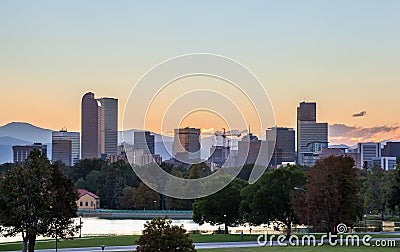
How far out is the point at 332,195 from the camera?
4972cm

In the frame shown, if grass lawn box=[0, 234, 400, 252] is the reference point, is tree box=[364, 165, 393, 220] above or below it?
above

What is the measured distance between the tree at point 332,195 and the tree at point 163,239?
2126cm

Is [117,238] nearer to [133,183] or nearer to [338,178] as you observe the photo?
[338,178]

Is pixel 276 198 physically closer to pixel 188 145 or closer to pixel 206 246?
pixel 206 246

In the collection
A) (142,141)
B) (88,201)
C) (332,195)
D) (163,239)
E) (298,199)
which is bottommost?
(88,201)

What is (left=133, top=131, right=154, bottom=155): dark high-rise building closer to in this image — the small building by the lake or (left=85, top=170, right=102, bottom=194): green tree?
(left=85, top=170, right=102, bottom=194): green tree

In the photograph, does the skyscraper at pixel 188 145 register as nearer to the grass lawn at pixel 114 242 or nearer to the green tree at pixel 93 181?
the green tree at pixel 93 181

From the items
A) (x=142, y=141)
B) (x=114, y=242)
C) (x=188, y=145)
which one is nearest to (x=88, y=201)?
(x=188, y=145)

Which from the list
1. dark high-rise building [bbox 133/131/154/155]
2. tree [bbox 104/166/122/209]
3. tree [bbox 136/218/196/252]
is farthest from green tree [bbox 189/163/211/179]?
tree [bbox 136/218/196/252]

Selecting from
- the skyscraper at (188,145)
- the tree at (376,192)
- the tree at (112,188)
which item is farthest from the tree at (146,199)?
the tree at (376,192)

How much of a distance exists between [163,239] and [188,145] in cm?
8461

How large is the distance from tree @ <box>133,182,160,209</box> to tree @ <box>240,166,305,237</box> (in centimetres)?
4909

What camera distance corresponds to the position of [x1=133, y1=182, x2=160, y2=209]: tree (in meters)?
108

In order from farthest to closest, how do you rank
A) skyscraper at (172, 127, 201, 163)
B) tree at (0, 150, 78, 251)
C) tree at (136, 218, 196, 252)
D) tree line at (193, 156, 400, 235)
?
skyscraper at (172, 127, 201, 163) < tree line at (193, 156, 400, 235) < tree at (0, 150, 78, 251) < tree at (136, 218, 196, 252)
